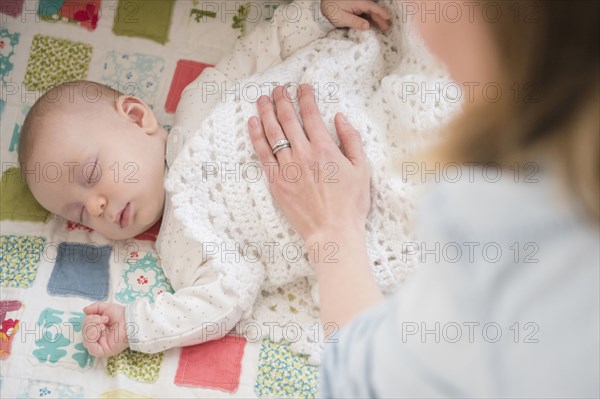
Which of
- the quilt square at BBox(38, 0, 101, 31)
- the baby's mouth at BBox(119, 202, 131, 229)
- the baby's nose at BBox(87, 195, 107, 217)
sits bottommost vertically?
the baby's mouth at BBox(119, 202, 131, 229)

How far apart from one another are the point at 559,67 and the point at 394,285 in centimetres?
67

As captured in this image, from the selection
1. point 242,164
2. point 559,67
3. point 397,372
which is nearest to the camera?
point 559,67

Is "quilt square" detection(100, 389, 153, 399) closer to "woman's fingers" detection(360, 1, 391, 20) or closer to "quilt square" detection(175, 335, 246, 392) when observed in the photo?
"quilt square" detection(175, 335, 246, 392)

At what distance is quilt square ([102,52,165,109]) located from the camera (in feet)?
4.52

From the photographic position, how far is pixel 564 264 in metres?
0.50

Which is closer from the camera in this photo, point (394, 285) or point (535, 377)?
point (535, 377)

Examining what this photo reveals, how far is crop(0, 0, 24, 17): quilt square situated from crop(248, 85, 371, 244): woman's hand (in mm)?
655

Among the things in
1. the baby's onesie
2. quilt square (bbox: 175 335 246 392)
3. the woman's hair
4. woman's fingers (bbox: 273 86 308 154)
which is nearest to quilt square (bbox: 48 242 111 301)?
the baby's onesie

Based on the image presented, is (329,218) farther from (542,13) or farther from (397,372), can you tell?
(542,13)

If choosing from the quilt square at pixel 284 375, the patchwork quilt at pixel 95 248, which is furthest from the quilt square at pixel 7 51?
the quilt square at pixel 284 375

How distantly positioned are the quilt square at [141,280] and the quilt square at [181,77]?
344 millimetres

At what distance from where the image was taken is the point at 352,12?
1255mm

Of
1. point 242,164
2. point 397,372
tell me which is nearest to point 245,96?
point 242,164

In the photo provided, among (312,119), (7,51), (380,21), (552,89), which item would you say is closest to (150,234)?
(312,119)
